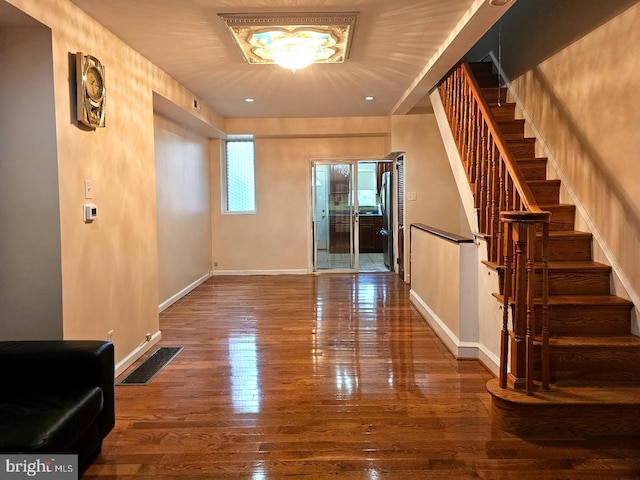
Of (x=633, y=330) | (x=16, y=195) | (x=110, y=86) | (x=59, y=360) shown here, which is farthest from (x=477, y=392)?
(x=110, y=86)

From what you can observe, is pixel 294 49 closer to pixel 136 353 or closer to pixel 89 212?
pixel 89 212

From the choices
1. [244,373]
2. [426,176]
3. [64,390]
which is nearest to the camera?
[64,390]

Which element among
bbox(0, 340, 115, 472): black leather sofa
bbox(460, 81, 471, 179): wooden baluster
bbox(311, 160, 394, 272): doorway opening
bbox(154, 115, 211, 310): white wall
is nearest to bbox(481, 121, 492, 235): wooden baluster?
bbox(460, 81, 471, 179): wooden baluster

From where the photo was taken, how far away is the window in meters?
7.94

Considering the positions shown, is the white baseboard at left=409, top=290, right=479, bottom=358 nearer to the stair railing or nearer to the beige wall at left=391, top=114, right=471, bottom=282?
the stair railing

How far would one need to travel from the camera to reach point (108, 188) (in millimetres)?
3346

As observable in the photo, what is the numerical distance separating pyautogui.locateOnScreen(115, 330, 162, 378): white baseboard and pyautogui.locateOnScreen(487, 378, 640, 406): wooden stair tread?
258 centimetres

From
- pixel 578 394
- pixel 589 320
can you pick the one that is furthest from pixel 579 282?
pixel 578 394

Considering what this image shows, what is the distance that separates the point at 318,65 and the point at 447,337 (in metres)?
2.72

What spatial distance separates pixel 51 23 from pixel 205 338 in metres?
2.78

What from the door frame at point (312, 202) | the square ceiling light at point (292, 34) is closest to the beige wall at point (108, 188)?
the square ceiling light at point (292, 34)

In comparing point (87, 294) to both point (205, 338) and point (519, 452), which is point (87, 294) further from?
point (519, 452)

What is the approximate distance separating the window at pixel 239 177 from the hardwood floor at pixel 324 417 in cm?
354

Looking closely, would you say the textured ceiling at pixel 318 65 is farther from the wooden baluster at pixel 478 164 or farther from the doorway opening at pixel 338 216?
the doorway opening at pixel 338 216
